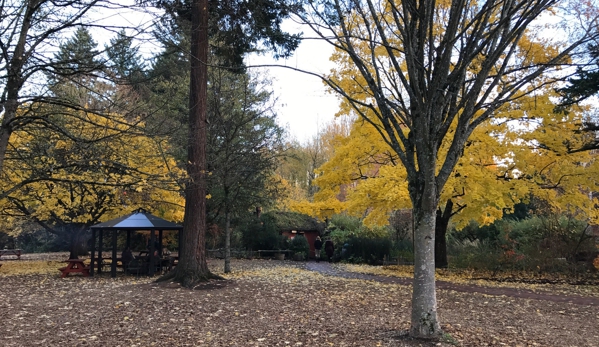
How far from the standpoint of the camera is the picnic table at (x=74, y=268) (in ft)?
47.8

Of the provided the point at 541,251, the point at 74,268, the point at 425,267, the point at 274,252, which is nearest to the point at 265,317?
the point at 425,267

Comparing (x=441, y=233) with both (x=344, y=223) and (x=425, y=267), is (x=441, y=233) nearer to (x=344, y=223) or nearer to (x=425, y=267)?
(x=425, y=267)

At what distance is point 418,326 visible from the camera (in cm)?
598

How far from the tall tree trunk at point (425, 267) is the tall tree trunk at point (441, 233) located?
1070 centimetres

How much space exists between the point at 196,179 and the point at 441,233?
32.5ft

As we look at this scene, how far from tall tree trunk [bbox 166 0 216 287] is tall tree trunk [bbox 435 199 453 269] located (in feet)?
29.8

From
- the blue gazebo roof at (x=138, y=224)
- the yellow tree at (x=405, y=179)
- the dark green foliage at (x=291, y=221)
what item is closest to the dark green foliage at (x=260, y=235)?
the dark green foliage at (x=291, y=221)

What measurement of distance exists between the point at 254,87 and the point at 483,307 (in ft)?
52.1

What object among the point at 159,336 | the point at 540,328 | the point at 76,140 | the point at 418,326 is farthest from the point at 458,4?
the point at 159,336

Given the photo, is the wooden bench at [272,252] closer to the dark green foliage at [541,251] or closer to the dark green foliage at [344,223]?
the dark green foliage at [344,223]

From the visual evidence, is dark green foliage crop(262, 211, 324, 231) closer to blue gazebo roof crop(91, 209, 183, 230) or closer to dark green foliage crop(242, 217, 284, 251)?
dark green foliage crop(242, 217, 284, 251)

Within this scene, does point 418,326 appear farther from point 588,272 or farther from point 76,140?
point 588,272

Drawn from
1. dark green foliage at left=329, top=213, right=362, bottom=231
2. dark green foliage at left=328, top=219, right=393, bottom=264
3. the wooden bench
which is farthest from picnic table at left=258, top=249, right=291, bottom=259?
dark green foliage at left=329, top=213, right=362, bottom=231

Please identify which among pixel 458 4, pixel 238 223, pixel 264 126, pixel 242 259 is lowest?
pixel 242 259
